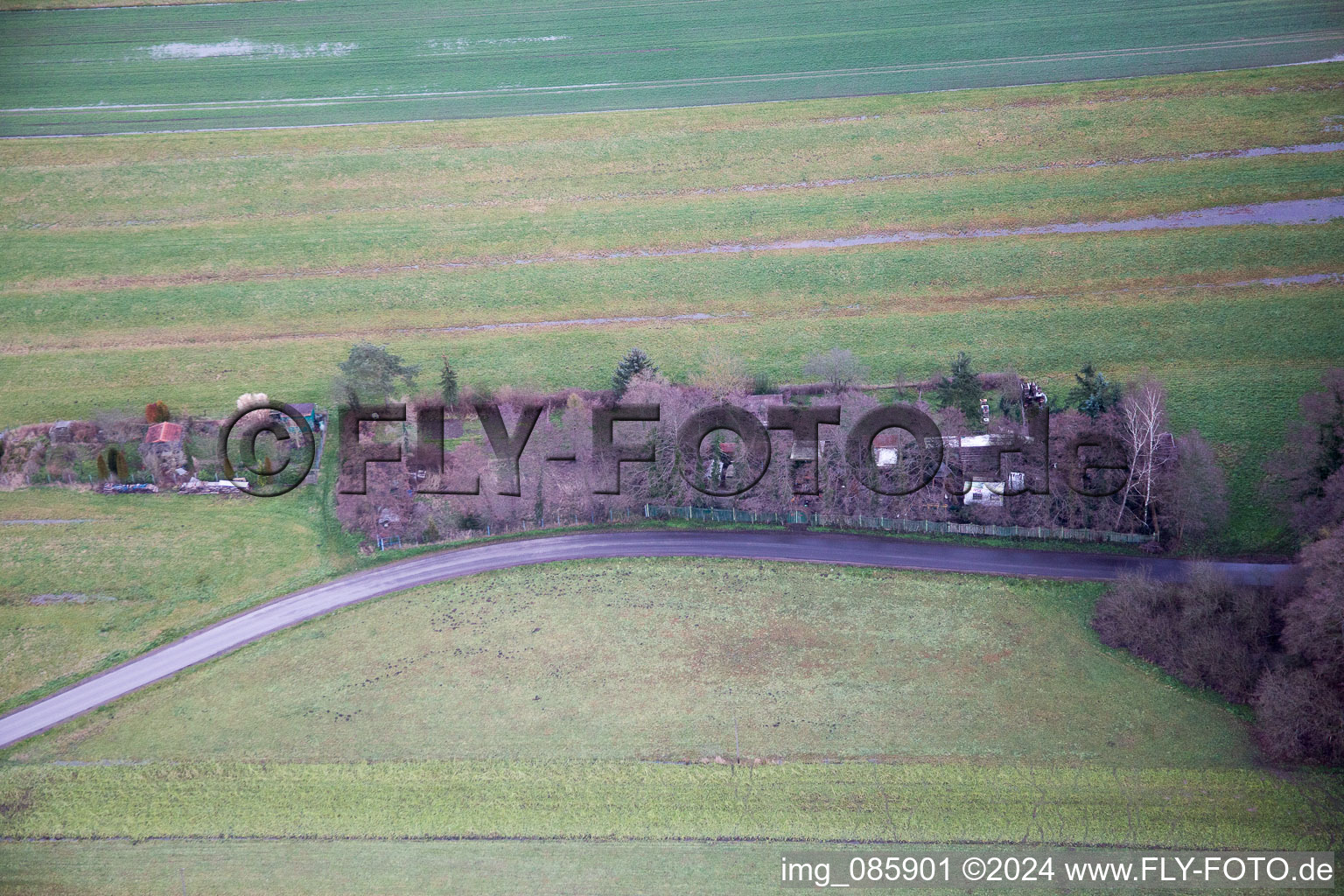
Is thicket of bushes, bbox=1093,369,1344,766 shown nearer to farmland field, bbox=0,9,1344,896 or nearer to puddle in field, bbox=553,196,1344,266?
farmland field, bbox=0,9,1344,896

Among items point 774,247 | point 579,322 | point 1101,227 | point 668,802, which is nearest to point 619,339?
point 579,322

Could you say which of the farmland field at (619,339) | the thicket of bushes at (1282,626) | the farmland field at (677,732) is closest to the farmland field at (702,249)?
the farmland field at (619,339)

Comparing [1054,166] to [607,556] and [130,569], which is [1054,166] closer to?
[607,556]

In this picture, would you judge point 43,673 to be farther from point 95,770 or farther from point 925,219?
point 925,219

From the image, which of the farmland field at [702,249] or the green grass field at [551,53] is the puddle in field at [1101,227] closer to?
the farmland field at [702,249]

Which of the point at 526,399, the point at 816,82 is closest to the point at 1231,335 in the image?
the point at 816,82
